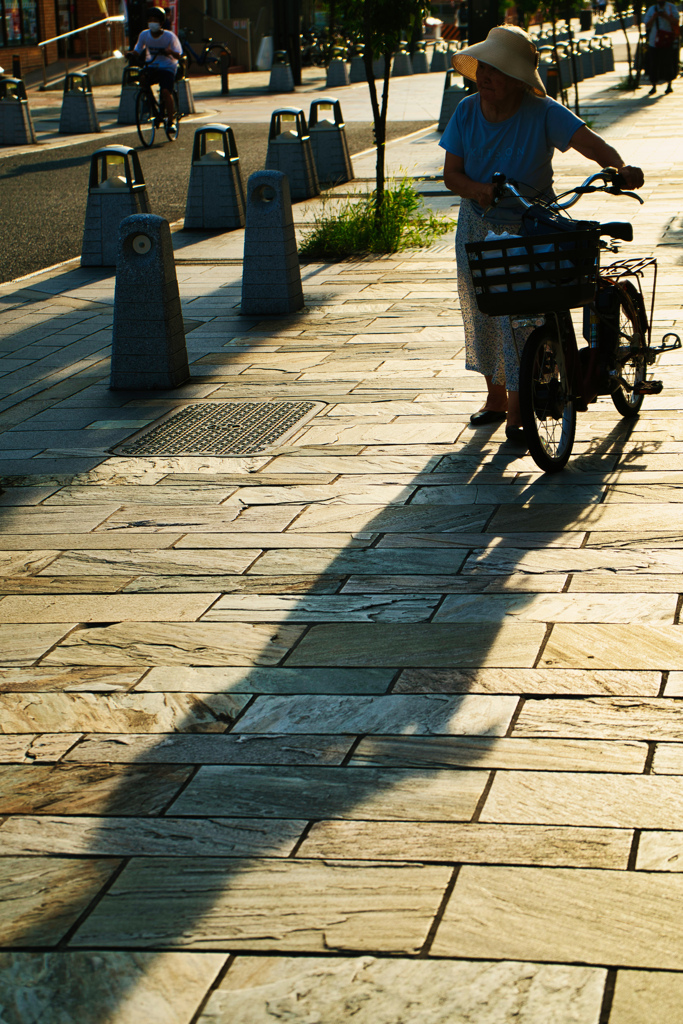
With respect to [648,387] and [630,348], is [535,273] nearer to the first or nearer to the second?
[630,348]

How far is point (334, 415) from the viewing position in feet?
21.8

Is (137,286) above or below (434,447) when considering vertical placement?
above

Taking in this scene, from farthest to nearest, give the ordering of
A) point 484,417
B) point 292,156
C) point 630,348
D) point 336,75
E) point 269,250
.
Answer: point 336,75 < point 292,156 < point 269,250 < point 484,417 < point 630,348

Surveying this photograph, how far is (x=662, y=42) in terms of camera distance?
27.7 metres

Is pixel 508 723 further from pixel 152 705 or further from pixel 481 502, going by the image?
pixel 481 502

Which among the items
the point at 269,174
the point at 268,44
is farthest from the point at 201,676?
the point at 268,44

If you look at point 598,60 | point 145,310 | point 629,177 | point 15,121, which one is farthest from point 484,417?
point 598,60

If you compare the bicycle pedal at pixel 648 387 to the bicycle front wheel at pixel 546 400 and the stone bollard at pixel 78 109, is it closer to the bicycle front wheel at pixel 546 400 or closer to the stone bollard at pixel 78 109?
the bicycle front wheel at pixel 546 400

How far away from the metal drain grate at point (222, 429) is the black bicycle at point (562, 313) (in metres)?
1.44

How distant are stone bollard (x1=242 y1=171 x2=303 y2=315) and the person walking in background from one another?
2021cm

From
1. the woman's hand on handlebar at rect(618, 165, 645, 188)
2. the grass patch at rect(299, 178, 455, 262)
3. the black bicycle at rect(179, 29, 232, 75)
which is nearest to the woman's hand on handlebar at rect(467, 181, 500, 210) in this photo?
the woman's hand on handlebar at rect(618, 165, 645, 188)

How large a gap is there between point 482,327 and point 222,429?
4.80ft

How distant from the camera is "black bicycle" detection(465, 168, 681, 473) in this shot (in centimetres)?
495

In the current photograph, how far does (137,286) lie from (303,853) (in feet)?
16.6
